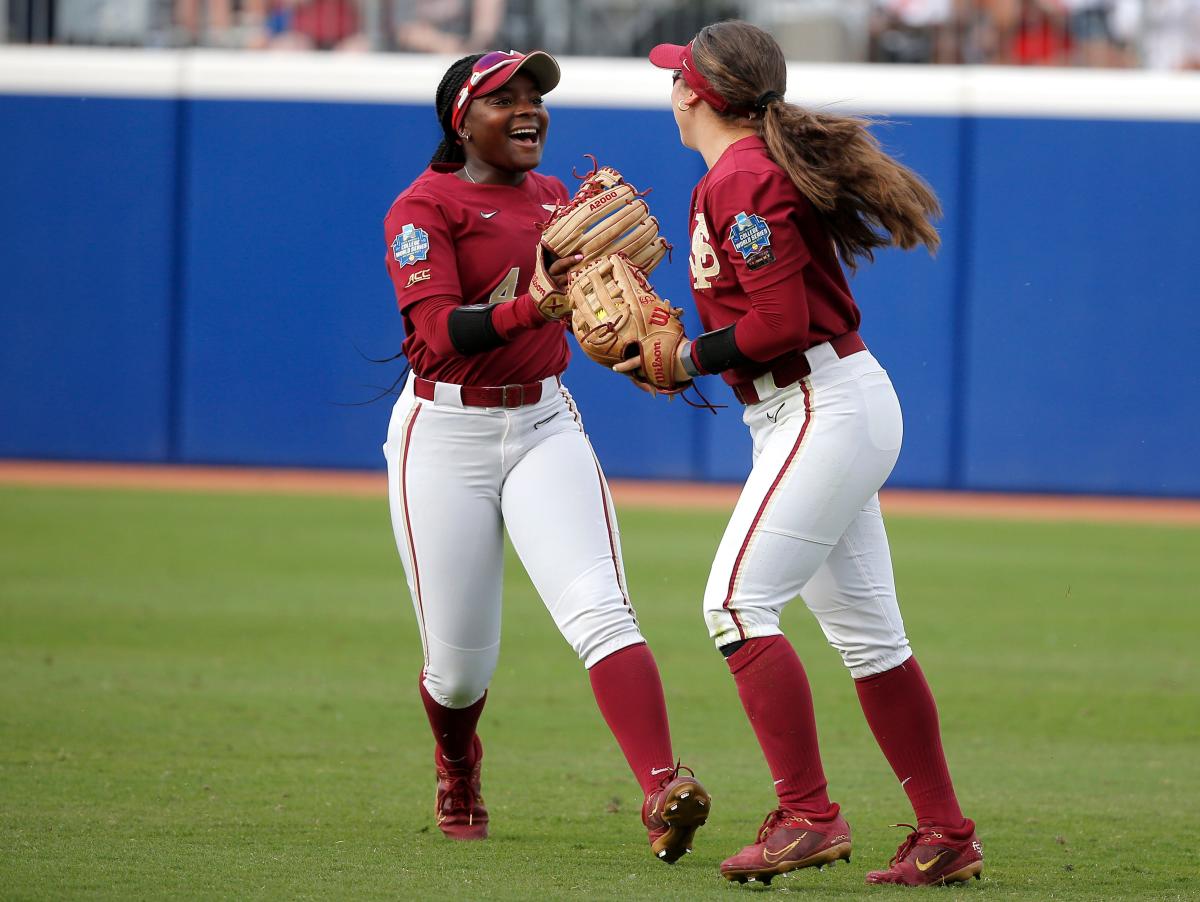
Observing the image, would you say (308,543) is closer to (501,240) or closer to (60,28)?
(501,240)

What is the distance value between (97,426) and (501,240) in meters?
12.0

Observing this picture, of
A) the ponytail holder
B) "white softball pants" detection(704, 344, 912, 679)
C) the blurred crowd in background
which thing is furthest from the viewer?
the blurred crowd in background

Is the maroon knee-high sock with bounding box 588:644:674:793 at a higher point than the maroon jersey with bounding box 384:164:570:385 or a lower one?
lower

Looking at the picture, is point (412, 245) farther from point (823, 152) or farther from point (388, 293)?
point (388, 293)

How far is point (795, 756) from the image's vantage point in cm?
379

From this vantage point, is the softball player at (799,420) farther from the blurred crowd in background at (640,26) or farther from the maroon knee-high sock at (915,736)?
the blurred crowd in background at (640,26)

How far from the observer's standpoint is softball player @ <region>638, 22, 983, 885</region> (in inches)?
147

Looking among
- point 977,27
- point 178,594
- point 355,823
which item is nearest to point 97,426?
point 178,594

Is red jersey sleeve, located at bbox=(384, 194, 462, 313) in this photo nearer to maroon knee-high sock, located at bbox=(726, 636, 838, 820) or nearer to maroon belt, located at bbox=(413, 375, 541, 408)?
maroon belt, located at bbox=(413, 375, 541, 408)

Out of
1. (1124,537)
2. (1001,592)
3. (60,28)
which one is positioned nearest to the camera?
(1001,592)

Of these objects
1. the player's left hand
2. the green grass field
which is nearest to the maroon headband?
the player's left hand

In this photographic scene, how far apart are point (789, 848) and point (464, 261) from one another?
5.75 feet

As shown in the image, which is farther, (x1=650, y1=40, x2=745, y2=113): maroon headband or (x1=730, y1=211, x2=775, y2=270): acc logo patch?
(x1=650, y1=40, x2=745, y2=113): maroon headband

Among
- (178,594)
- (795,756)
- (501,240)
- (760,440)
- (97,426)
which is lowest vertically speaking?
(97,426)
